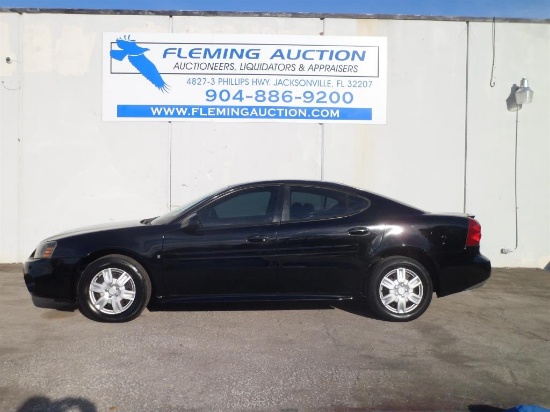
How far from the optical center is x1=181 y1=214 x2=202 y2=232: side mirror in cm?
626

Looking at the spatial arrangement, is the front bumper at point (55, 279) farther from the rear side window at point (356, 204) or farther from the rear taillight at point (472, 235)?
the rear taillight at point (472, 235)

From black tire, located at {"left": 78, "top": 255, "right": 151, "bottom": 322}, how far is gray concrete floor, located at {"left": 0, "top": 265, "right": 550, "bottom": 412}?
155 mm

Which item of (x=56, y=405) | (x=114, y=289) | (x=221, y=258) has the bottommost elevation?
(x=56, y=405)

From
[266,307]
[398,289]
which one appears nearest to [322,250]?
[398,289]

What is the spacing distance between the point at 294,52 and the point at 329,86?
2.69ft

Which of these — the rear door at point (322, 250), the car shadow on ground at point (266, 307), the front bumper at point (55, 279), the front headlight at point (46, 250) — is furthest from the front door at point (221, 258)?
the front headlight at point (46, 250)

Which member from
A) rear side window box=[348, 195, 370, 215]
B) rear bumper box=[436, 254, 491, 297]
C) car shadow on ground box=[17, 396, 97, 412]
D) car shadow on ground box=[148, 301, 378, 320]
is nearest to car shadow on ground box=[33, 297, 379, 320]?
car shadow on ground box=[148, 301, 378, 320]

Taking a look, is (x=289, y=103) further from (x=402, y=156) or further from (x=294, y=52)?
(x=402, y=156)

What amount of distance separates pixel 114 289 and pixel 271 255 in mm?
1681

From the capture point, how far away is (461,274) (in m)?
6.45

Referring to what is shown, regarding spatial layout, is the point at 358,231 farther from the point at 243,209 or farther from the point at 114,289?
the point at 114,289

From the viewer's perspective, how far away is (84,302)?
6.20 m

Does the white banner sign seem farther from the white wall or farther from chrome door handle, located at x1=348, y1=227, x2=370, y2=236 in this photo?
chrome door handle, located at x1=348, y1=227, x2=370, y2=236

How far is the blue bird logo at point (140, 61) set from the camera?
9859mm
